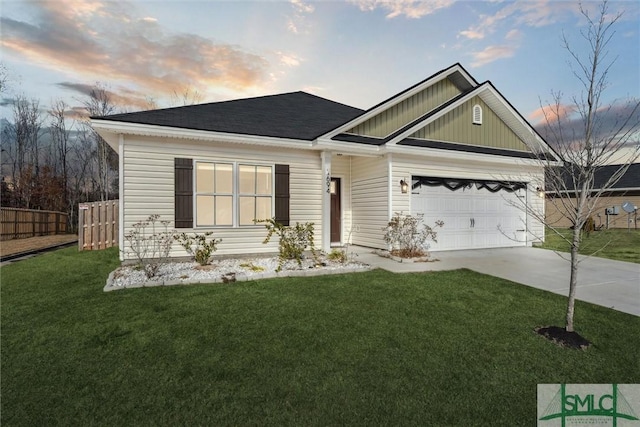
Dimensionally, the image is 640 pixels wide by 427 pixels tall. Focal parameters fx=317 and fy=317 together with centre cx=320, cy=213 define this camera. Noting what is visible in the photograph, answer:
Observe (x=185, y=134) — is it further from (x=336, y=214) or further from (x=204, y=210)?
(x=336, y=214)

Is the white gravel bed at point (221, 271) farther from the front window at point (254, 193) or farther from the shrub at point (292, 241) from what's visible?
the front window at point (254, 193)

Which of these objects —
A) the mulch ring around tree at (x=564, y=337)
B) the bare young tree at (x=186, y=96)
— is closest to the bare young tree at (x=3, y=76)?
the bare young tree at (x=186, y=96)

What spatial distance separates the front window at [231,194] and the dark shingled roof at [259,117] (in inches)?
35.6

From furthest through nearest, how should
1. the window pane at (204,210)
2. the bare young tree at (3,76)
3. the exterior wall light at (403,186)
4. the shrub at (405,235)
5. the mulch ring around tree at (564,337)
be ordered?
the bare young tree at (3,76) → the exterior wall light at (403,186) → the shrub at (405,235) → the window pane at (204,210) → the mulch ring around tree at (564,337)

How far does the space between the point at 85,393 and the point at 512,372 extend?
3.42 m

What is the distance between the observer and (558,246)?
34.6 ft

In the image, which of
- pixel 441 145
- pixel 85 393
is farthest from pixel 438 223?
pixel 85 393

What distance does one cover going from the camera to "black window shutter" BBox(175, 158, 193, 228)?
690 centimetres

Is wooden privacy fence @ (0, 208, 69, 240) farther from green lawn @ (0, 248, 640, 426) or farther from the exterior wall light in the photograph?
the exterior wall light

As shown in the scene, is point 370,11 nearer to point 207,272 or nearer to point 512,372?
point 207,272

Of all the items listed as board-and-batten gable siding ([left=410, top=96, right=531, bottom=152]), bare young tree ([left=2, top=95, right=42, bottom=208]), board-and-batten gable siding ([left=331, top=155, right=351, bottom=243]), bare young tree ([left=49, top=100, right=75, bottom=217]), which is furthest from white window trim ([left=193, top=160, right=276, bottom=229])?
bare young tree ([left=49, top=100, right=75, bottom=217])

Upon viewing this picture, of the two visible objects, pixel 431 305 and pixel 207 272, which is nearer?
pixel 431 305

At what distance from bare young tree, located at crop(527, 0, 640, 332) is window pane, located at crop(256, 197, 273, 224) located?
5.76 m

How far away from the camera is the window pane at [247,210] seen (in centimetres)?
762
